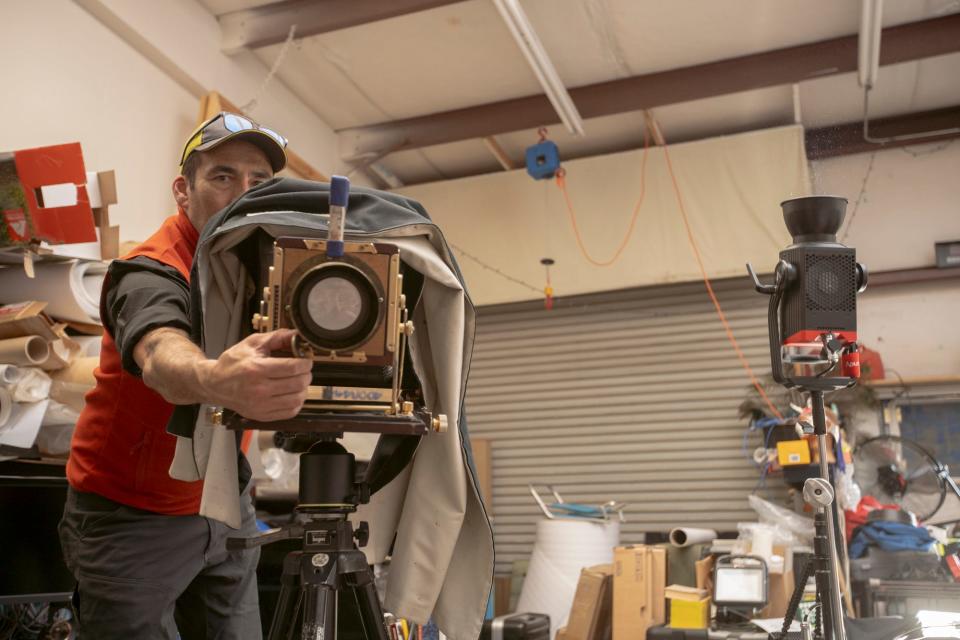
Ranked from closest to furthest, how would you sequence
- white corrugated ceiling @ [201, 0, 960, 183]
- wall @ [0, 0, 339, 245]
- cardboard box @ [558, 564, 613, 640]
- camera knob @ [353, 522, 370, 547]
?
camera knob @ [353, 522, 370, 547], wall @ [0, 0, 339, 245], cardboard box @ [558, 564, 613, 640], white corrugated ceiling @ [201, 0, 960, 183]

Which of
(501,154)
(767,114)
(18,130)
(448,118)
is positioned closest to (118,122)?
(18,130)

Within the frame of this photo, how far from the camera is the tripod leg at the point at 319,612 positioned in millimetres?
1215

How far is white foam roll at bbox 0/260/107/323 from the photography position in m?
3.07

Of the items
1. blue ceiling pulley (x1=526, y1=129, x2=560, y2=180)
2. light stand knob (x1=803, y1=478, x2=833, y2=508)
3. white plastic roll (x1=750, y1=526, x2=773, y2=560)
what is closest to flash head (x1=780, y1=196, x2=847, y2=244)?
light stand knob (x1=803, y1=478, x2=833, y2=508)

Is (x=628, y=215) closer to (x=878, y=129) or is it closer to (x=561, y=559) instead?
(x=878, y=129)

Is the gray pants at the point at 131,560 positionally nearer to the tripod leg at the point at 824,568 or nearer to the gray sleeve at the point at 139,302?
the gray sleeve at the point at 139,302

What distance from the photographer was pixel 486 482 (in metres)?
6.55

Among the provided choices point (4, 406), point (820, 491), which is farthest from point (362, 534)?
point (4, 406)

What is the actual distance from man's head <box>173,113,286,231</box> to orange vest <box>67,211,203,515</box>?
0.64 feet

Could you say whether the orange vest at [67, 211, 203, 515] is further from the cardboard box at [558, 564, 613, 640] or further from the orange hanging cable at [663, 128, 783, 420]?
the orange hanging cable at [663, 128, 783, 420]

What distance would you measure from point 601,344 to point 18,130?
4.34 meters

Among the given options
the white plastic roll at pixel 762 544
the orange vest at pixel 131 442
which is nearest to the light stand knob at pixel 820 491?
the orange vest at pixel 131 442

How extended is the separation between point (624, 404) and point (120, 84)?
4.15 m

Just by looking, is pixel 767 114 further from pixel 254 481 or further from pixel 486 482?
pixel 254 481
